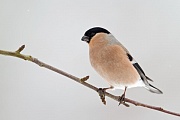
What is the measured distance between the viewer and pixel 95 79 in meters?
2.87

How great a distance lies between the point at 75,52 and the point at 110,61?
1845 mm

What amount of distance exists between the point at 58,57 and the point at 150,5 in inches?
46.4

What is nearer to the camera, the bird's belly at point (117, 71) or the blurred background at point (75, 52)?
the bird's belly at point (117, 71)

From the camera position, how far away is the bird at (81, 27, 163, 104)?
1343 mm

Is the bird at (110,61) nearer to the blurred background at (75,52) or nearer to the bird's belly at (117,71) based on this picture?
the bird's belly at (117,71)

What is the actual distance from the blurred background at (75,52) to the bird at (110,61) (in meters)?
1.03

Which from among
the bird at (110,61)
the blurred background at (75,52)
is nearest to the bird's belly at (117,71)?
the bird at (110,61)

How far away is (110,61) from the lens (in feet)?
4.44

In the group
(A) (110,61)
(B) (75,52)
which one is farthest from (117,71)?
(B) (75,52)

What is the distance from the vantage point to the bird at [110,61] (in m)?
1.34

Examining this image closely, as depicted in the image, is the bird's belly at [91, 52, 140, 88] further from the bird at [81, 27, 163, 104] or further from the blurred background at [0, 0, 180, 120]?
the blurred background at [0, 0, 180, 120]

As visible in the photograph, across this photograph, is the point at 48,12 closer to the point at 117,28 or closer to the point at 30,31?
the point at 30,31

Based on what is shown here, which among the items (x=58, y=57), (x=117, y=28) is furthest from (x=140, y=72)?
(x=117, y=28)

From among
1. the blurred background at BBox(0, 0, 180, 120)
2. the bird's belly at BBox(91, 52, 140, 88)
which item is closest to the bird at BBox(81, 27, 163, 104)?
the bird's belly at BBox(91, 52, 140, 88)
